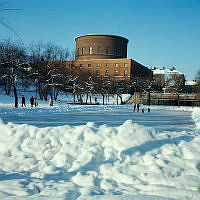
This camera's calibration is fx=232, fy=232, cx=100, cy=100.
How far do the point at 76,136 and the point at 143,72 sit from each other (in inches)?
3288

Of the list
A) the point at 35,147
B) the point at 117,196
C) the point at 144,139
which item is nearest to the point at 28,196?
the point at 117,196

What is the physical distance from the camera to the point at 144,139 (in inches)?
262

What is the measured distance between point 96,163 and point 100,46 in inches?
3126

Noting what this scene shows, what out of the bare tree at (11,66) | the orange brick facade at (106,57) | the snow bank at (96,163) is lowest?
the snow bank at (96,163)

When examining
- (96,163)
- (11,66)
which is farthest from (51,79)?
(96,163)

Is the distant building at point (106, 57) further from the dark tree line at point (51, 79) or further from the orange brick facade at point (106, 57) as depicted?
the dark tree line at point (51, 79)

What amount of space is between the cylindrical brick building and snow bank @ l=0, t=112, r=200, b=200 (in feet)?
253

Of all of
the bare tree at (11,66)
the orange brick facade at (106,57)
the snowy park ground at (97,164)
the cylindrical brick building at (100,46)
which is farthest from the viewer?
the cylindrical brick building at (100,46)

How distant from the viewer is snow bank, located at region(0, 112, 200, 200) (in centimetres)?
446

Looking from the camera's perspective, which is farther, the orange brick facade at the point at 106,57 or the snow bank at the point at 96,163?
the orange brick facade at the point at 106,57

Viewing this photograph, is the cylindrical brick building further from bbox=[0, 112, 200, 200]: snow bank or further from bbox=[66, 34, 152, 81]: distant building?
bbox=[0, 112, 200, 200]: snow bank

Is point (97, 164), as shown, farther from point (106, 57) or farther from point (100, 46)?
point (100, 46)

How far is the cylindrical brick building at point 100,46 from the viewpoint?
82.5 m

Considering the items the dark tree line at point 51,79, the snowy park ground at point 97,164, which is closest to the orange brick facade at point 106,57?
the dark tree line at point 51,79
